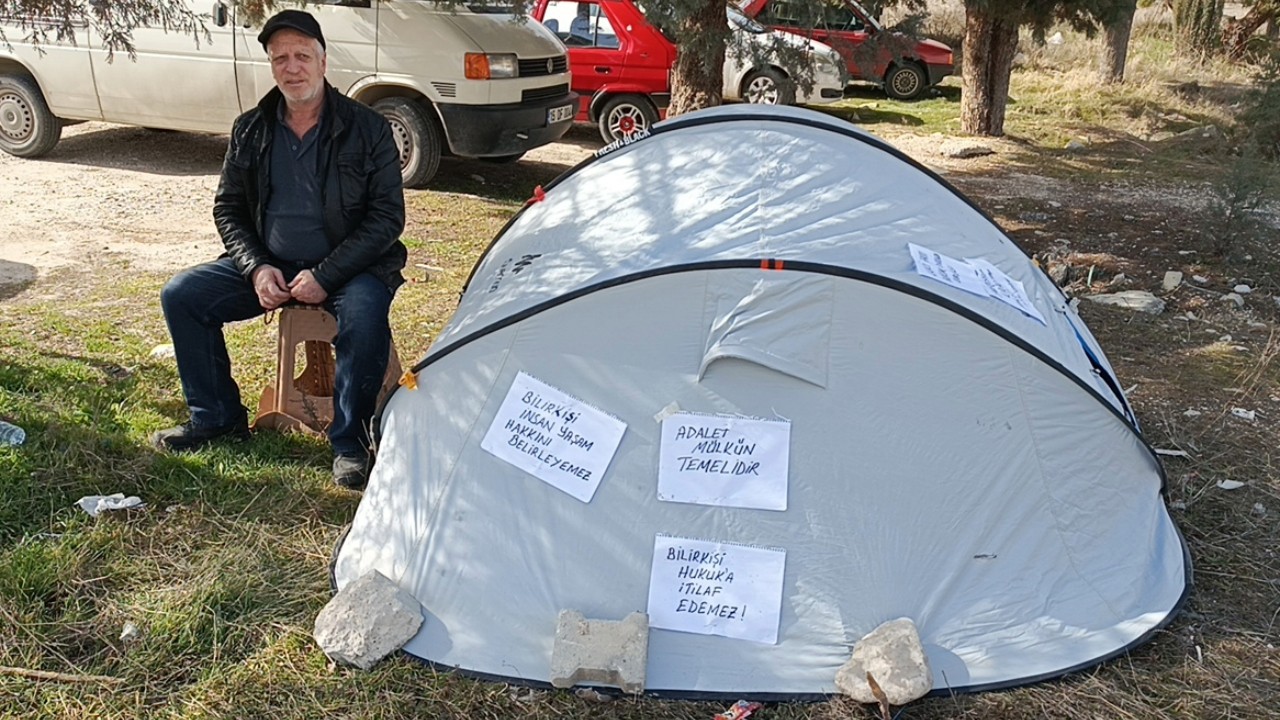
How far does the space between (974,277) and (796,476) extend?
3.22 ft

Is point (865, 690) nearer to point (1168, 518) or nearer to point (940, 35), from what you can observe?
point (1168, 518)

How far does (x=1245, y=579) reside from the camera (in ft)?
11.8

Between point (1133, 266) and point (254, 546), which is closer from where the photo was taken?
point (254, 546)

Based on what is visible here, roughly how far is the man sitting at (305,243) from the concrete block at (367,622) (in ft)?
2.97

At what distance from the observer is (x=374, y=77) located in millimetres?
8398

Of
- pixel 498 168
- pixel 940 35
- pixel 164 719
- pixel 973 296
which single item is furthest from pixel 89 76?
pixel 940 35

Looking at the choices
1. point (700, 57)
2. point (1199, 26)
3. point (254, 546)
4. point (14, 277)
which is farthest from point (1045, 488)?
point (1199, 26)

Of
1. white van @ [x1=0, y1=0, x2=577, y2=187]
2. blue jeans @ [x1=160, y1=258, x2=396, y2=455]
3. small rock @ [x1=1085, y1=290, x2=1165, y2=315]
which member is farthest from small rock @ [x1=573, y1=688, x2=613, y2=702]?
white van @ [x1=0, y1=0, x2=577, y2=187]

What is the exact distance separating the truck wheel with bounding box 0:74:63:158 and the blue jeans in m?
6.41

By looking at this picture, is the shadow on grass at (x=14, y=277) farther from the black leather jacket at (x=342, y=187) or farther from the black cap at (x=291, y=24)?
the black cap at (x=291, y=24)

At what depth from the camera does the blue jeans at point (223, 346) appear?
13.0 ft

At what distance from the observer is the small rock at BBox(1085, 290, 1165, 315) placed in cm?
623

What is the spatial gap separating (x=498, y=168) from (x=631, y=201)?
21.2 feet

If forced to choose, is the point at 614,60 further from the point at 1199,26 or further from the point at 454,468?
the point at 1199,26
